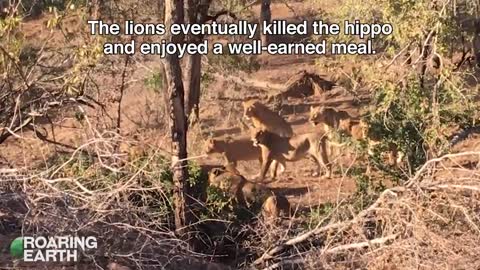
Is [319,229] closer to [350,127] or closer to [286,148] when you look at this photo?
[350,127]

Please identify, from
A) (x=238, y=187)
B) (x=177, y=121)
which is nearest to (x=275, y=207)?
(x=238, y=187)

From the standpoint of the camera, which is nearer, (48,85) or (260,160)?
(48,85)

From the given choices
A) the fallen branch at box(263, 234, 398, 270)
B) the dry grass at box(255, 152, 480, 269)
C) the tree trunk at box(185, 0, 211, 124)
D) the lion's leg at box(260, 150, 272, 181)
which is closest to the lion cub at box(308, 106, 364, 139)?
the lion's leg at box(260, 150, 272, 181)

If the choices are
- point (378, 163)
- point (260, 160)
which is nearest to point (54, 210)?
point (378, 163)

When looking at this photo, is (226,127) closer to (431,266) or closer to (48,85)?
(48,85)

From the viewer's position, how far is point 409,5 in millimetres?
10727

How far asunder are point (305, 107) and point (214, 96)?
7.00 ft

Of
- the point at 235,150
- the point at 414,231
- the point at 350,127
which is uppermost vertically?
the point at 350,127

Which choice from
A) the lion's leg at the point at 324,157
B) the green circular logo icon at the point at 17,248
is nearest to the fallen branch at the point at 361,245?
the green circular logo icon at the point at 17,248

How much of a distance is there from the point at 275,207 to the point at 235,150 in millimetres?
4452

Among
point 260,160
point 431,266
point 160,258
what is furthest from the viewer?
point 260,160

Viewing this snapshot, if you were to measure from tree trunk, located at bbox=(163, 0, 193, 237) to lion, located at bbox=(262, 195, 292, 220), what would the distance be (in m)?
1.32

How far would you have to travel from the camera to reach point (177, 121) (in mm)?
8891

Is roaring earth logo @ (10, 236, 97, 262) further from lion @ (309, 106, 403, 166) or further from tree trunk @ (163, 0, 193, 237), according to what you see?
lion @ (309, 106, 403, 166)
